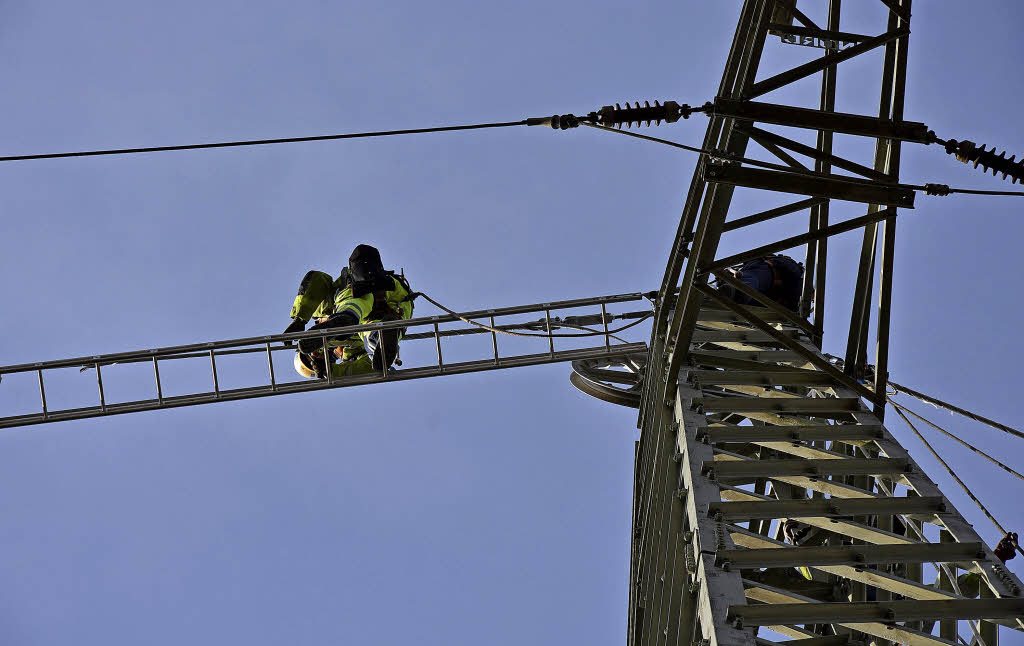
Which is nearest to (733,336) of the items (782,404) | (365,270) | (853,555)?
(782,404)

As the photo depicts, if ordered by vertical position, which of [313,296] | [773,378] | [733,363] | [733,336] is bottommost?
[773,378]

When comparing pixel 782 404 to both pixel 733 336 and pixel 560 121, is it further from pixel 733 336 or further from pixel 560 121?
pixel 560 121

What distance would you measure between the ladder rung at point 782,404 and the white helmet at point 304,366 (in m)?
6.15

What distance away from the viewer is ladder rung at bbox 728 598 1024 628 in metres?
7.86

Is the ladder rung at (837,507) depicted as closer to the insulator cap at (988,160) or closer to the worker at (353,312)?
the insulator cap at (988,160)

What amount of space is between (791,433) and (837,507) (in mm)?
1235

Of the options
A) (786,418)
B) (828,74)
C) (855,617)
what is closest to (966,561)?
(855,617)

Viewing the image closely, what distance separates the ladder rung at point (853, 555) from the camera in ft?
27.6

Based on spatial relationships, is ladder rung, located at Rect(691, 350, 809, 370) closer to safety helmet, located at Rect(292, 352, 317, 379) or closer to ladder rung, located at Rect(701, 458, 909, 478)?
ladder rung, located at Rect(701, 458, 909, 478)

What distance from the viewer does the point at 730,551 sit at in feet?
27.6

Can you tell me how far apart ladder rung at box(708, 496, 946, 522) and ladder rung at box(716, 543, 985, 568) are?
637mm

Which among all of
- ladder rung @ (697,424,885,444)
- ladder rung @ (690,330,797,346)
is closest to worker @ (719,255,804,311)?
ladder rung @ (690,330,797,346)

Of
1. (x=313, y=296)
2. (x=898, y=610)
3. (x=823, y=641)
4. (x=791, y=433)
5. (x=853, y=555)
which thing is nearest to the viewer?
(x=898, y=610)

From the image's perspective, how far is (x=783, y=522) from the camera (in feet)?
39.6
